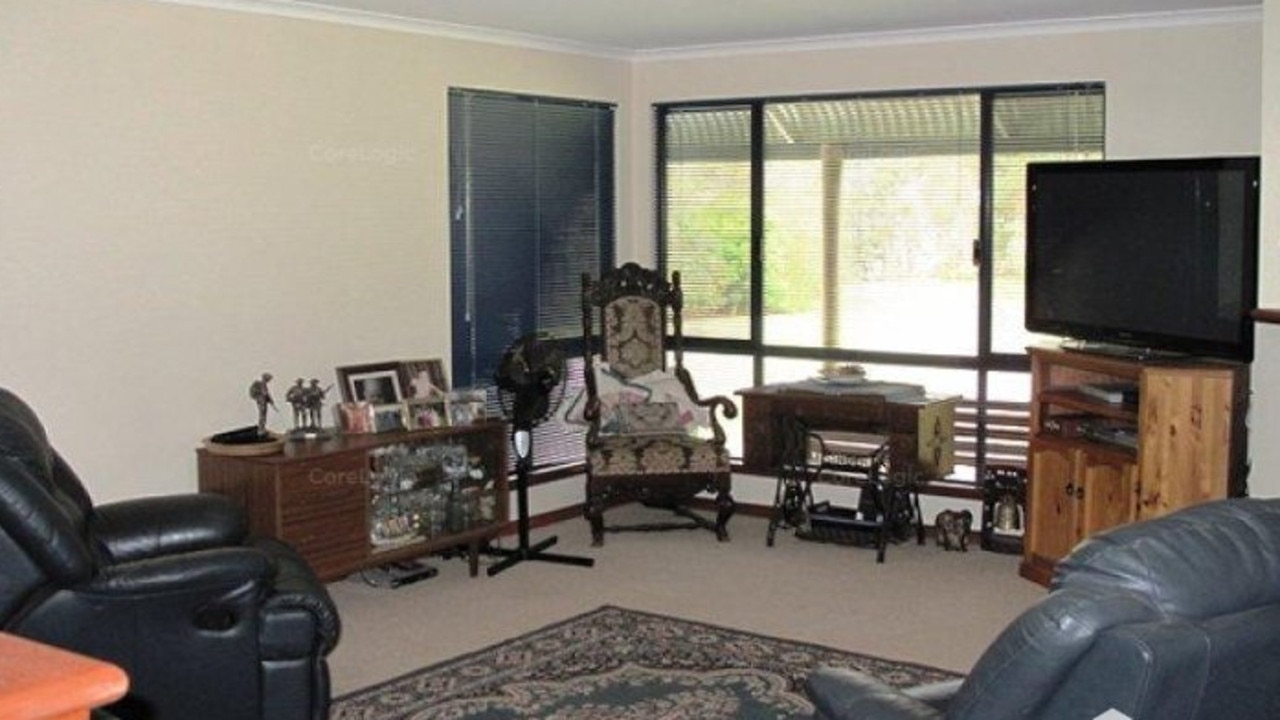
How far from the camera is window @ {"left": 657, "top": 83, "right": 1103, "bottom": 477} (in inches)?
281

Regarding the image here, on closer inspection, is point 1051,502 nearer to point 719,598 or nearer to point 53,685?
point 719,598

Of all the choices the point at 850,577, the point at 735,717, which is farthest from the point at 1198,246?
the point at 735,717

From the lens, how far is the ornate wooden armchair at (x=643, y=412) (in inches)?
277

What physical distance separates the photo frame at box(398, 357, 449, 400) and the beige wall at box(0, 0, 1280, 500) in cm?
21

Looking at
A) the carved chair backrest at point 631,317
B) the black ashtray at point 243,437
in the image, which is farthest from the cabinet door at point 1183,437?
the black ashtray at point 243,437

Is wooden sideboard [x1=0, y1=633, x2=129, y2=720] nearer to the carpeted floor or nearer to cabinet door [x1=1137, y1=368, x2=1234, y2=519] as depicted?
the carpeted floor

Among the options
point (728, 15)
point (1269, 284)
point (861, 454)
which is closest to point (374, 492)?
point (861, 454)

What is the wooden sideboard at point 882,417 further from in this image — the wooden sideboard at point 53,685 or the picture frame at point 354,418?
the wooden sideboard at point 53,685

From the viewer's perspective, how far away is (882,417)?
23.2 ft

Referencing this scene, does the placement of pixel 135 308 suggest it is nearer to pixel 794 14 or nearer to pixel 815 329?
pixel 794 14

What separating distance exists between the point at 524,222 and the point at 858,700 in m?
4.90

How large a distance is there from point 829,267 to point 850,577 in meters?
1.91

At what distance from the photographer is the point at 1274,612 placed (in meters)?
2.47

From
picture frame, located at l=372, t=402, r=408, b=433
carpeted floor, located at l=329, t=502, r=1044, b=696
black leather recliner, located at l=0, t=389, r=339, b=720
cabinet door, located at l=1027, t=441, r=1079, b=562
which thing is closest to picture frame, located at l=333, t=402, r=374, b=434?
picture frame, located at l=372, t=402, r=408, b=433
